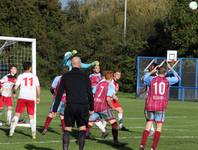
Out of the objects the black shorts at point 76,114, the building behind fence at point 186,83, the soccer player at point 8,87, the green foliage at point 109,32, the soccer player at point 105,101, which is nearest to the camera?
the black shorts at point 76,114

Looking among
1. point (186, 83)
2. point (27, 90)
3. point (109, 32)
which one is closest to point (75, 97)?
point (27, 90)

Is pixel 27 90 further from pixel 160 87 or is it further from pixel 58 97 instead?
pixel 160 87

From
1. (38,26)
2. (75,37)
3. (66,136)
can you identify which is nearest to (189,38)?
(75,37)

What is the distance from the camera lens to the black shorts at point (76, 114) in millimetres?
12062

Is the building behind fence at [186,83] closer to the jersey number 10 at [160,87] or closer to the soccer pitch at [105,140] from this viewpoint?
the soccer pitch at [105,140]

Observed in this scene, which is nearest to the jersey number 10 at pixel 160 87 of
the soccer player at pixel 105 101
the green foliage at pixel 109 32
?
the soccer player at pixel 105 101

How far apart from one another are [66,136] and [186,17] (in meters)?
38.2

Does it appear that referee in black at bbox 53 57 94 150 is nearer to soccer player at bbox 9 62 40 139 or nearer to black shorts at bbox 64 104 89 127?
black shorts at bbox 64 104 89 127

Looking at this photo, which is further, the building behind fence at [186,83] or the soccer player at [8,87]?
the building behind fence at [186,83]

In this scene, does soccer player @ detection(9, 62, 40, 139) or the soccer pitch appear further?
soccer player @ detection(9, 62, 40, 139)

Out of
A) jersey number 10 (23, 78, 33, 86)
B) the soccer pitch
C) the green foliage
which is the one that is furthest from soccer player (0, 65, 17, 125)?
the green foliage

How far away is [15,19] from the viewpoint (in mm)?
69062

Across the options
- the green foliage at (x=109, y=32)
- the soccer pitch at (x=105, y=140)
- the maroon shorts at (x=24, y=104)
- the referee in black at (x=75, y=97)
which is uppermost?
the green foliage at (x=109, y=32)

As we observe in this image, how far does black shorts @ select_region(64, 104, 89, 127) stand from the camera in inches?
475
